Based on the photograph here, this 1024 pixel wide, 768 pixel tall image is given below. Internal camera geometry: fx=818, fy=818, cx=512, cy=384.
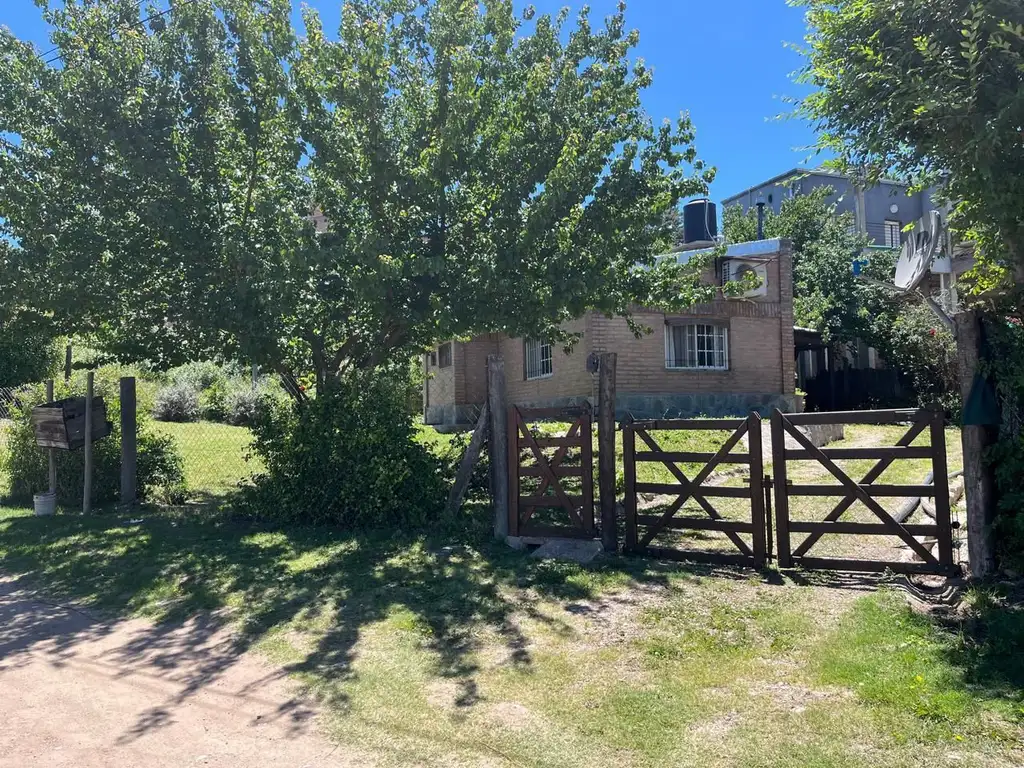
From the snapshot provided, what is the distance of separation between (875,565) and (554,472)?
2857 millimetres

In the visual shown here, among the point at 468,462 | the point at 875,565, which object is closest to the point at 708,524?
the point at 875,565

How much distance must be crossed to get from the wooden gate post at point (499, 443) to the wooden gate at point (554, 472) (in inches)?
2.4

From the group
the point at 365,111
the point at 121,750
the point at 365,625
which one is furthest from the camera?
the point at 365,111

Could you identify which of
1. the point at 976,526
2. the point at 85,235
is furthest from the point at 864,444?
the point at 85,235

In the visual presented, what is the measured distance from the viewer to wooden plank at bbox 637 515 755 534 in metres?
6.81

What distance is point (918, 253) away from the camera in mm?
9617

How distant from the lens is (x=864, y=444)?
47.1 feet

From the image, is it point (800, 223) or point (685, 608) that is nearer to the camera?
point (685, 608)

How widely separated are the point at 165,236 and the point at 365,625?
5047 mm

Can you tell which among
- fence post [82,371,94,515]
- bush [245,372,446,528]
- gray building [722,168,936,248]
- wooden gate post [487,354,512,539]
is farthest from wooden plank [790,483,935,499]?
gray building [722,168,936,248]

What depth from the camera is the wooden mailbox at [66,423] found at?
1020cm

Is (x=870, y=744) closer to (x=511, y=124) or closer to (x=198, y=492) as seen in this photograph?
(x=511, y=124)

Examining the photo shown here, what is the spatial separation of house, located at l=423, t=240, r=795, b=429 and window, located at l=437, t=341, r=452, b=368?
312 cm

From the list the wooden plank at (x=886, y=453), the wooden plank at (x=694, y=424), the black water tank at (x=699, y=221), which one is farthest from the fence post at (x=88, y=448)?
the black water tank at (x=699, y=221)
